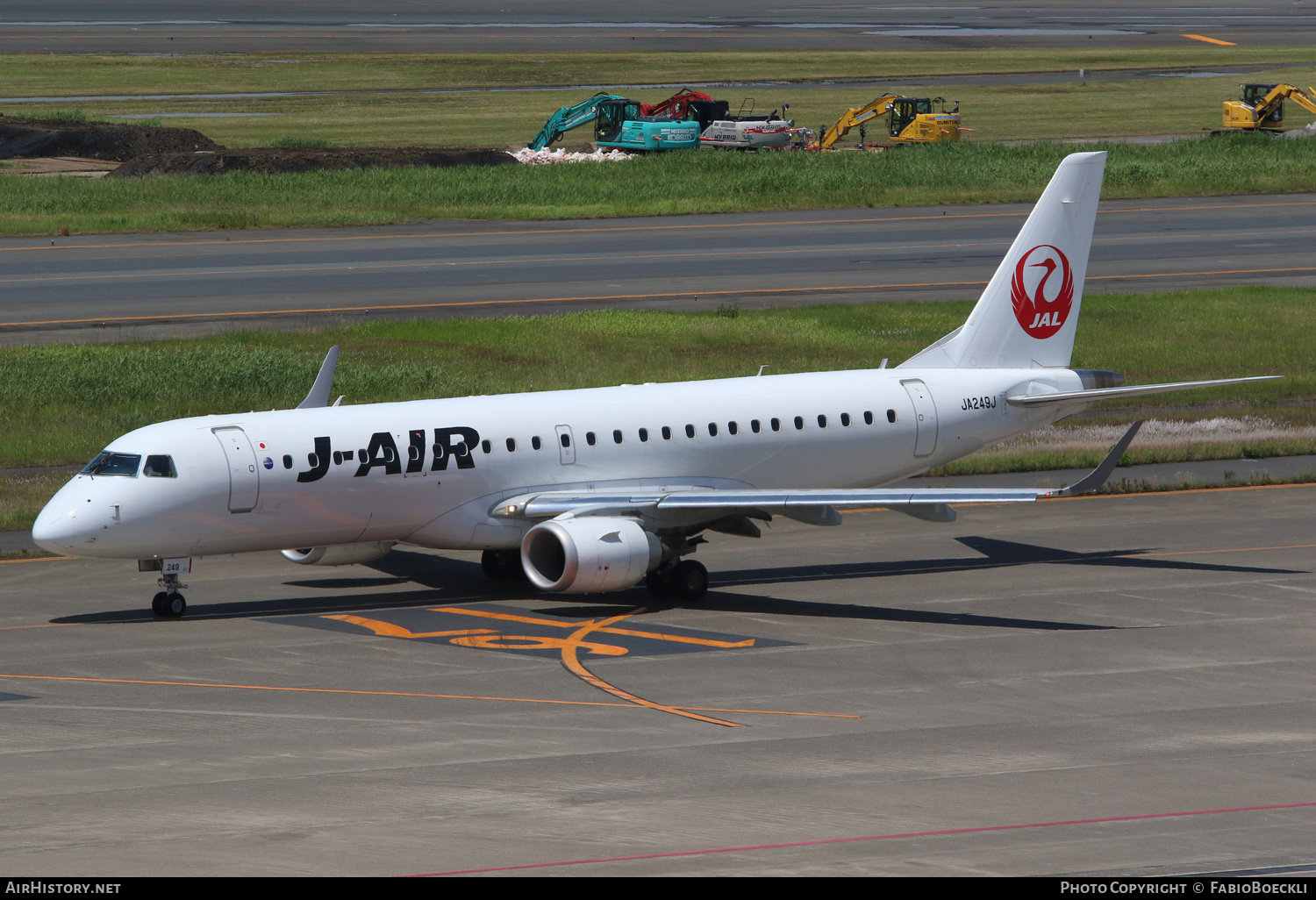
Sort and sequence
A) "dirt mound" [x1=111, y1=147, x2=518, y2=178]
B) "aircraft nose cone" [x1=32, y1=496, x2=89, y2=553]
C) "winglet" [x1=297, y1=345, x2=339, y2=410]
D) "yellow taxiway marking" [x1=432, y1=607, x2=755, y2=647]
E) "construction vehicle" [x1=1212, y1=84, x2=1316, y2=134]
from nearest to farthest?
1. "yellow taxiway marking" [x1=432, y1=607, x2=755, y2=647]
2. "aircraft nose cone" [x1=32, y1=496, x2=89, y2=553]
3. "winglet" [x1=297, y1=345, x2=339, y2=410]
4. "dirt mound" [x1=111, y1=147, x2=518, y2=178]
5. "construction vehicle" [x1=1212, y1=84, x2=1316, y2=134]

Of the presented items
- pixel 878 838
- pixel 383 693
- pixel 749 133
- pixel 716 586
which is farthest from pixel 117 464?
pixel 749 133

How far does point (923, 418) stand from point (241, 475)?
1370 centimetres

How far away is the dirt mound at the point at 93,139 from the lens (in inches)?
3765

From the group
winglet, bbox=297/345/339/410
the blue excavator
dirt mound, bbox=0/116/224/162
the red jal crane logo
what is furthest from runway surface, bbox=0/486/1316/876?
the blue excavator

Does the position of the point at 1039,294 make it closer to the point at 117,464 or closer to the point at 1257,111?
the point at 117,464

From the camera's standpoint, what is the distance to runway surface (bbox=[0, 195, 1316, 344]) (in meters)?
62.9

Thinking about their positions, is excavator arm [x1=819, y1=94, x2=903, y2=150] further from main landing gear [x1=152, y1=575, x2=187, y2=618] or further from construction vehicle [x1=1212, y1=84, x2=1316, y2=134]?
main landing gear [x1=152, y1=575, x2=187, y2=618]

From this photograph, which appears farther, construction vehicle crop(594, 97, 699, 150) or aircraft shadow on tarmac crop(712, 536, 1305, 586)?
construction vehicle crop(594, 97, 699, 150)

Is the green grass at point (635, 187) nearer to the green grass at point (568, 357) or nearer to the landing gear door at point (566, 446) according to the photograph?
the green grass at point (568, 357)

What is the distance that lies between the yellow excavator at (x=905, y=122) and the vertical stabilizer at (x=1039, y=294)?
66277 millimetres

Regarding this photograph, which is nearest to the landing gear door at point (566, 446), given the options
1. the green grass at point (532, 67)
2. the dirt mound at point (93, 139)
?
the dirt mound at point (93, 139)

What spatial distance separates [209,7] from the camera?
622 feet

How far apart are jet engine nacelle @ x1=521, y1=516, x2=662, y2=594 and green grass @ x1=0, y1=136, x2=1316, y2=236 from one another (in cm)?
4995

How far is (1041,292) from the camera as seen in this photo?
39.6 meters
